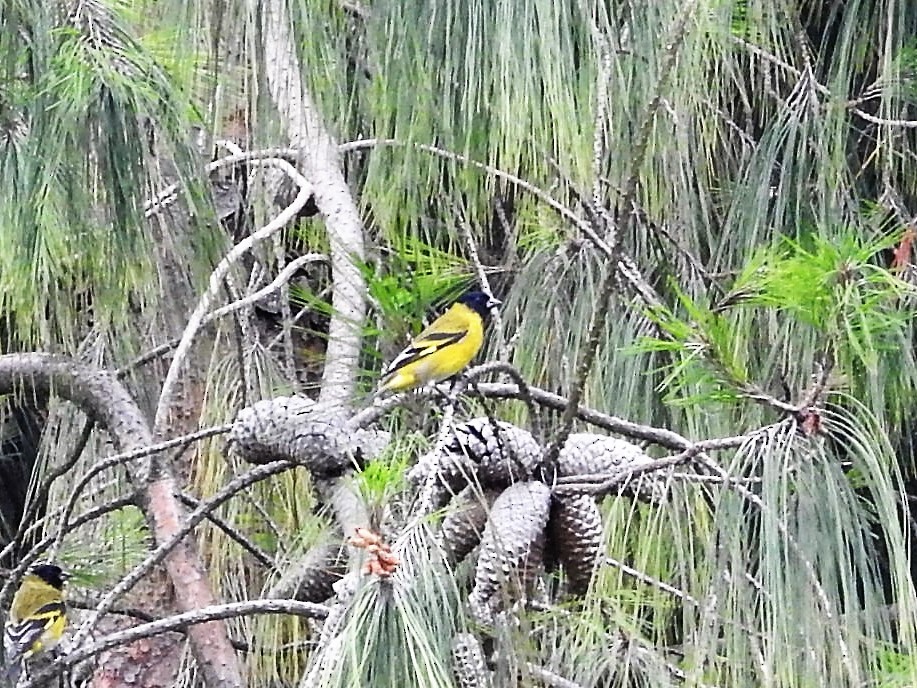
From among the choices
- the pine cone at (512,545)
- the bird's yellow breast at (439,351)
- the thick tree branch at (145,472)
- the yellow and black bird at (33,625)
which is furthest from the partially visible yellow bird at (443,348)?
the yellow and black bird at (33,625)

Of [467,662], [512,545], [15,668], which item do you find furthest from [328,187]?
[15,668]

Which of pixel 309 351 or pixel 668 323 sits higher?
pixel 668 323

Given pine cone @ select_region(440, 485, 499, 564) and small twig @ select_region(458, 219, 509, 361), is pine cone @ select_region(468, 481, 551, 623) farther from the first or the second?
small twig @ select_region(458, 219, 509, 361)

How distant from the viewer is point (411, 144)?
121 cm

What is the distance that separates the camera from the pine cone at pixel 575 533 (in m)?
1.12

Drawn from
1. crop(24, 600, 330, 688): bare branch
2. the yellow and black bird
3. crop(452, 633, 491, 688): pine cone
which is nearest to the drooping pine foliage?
crop(452, 633, 491, 688): pine cone

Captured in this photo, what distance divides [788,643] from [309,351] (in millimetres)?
1085

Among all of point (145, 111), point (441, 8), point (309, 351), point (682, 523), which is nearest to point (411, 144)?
point (441, 8)

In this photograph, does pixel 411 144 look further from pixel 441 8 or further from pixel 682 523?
pixel 682 523

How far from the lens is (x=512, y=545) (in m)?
1.04

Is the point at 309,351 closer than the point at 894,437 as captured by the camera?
No

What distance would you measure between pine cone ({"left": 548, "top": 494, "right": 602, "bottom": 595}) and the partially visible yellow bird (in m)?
0.14

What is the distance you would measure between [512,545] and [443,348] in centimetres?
22

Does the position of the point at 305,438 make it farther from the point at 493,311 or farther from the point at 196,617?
the point at 493,311
